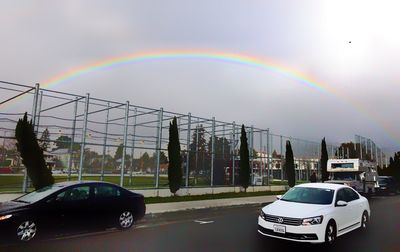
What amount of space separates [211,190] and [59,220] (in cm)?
1692

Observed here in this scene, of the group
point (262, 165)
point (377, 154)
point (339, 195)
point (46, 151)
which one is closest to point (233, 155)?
point (262, 165)

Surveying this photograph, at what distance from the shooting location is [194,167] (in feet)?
85.4

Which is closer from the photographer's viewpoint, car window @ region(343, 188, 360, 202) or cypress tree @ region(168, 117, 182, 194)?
car window @ region(343, 188, 360, 202)

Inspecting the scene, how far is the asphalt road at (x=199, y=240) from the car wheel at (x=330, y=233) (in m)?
0.16

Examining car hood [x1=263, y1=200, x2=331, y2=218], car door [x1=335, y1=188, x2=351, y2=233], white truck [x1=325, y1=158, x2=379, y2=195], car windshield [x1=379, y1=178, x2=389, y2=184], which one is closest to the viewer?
car hood [x1=263, y1=200, x2=331, y2=218]

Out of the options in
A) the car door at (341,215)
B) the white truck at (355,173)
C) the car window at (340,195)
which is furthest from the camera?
the white truck at (355,173)

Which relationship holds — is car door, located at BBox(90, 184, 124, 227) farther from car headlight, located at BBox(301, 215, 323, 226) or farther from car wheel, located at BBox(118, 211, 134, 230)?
car headlight, located at BBox(301, 215, 323, 226)

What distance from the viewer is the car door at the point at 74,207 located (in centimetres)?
948

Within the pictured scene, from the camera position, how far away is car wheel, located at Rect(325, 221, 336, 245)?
27.7 feet

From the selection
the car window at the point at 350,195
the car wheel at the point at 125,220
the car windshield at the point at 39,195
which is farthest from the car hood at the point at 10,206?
the car window at the point at 350,195

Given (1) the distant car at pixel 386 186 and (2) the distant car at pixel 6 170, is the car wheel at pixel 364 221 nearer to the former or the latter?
(2) the distant car at pixel 6 170

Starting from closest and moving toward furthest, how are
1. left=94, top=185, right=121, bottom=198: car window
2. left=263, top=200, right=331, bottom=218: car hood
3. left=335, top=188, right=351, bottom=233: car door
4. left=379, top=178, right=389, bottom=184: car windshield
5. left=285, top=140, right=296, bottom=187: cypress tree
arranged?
left=263, top=200, right=331, bottom=218: car hood → left=335, top=188, right=351, bottom=233: car door → left=94, top=185, right=121, bottom=198: car window → left=379, top=178, right=389, bottom=184: car windshield → left=285, top=140, right=296, bottom=187: cypress tree

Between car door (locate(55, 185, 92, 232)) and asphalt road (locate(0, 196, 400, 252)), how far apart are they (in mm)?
337

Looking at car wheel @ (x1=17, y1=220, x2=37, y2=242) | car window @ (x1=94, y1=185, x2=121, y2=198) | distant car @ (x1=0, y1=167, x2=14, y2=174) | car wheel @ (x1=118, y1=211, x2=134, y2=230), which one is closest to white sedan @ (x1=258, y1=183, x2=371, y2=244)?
car wheel @ (x1=118, y1=211, x2=134, y2=230)
